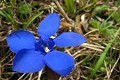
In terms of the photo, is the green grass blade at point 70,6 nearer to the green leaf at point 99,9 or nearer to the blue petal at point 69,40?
the green leaf at point 99,9

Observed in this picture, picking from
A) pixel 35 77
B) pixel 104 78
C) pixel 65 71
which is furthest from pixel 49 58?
pixel 104 78

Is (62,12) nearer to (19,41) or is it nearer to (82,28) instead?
(82,28)

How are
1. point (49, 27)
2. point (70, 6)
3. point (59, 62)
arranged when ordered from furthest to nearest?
point (70, 6) → point (49, 27) → point (59, 62)

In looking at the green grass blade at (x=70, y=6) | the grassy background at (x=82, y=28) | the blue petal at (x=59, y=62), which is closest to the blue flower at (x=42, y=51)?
the blue petal at (x=59, y=62)

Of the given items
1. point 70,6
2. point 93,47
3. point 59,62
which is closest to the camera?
point 59,62

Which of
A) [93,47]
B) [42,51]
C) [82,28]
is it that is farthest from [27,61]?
[82,28]

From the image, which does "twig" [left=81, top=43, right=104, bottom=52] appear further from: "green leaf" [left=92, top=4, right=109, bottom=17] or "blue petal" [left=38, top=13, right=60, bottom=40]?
"blue petal" [left=38, top=13, right=60, bottom=40]
